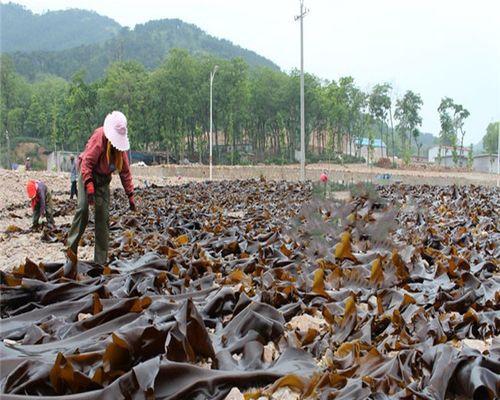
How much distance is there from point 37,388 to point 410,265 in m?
2.66

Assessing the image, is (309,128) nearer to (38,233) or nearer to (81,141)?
(81,141)

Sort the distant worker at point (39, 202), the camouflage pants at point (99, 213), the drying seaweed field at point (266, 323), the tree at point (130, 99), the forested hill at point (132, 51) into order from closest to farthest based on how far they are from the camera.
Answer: the drying seaweed field at point (266, 323) → the camouflage pants at point (99, 213) → the distant worker at point (39, 202) → the tree at point (130, 99) → the forested hill at point (132, 51)

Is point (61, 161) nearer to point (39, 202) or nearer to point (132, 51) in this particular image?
point (39, 202)

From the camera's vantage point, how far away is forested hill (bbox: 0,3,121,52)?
6053 inches

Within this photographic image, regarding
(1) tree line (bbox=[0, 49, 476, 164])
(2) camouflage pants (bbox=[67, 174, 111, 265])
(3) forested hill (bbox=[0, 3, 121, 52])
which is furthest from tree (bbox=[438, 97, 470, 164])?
(3) forested hill (bbox=[0, 3, 121, 52])

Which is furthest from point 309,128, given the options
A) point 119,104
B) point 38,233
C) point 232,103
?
point 38,233

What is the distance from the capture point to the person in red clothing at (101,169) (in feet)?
14.2

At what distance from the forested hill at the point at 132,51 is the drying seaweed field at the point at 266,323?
289 feet

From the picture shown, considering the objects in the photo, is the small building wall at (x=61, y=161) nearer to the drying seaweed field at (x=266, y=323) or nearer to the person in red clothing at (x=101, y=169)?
the person in red clothing at (x=101, y=169)

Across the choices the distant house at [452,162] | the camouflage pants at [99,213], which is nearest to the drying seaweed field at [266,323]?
the camouflage pants at [99,213]

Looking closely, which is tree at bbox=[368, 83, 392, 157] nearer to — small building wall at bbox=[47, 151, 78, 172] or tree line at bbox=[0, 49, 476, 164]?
tree line at bbox=[0, 49, 476, 164]

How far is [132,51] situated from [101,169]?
12761 centimetres

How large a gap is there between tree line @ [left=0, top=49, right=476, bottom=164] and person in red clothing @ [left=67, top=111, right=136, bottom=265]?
51.3 meters

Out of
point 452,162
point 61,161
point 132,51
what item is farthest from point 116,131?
point 132,51
